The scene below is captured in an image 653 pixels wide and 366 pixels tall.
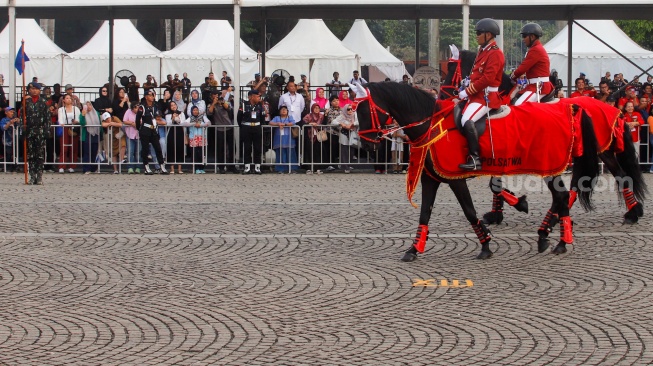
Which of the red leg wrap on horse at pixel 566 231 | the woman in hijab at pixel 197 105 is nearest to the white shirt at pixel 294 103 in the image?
the woman in hijab at pixel 197 105

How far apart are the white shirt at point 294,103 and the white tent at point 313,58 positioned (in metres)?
14.2

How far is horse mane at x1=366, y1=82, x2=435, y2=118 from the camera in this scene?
1129cm

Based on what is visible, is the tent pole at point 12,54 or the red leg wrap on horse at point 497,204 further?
the tent pole at point 12,54

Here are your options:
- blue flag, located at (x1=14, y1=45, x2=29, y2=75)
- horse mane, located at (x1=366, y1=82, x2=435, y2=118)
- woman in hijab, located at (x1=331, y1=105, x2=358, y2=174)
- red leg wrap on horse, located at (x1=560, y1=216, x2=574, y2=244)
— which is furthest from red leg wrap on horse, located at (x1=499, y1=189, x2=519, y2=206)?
blue flag, located at (x1=14, y1=45, x2=29, y2=75)

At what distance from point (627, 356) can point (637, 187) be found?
7.29 m

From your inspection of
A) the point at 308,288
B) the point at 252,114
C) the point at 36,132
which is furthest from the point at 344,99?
the point at 308,288

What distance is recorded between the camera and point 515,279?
1023 centimetres

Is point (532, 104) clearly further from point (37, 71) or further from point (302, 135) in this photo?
point (37, 71)

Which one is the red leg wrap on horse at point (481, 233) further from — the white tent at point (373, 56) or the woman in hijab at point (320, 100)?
the white tent at point (373, 56)

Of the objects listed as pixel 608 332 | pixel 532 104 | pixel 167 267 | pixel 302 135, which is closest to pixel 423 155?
pixel 532 104

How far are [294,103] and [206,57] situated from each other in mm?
16273

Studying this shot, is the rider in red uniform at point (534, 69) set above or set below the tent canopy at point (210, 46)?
below

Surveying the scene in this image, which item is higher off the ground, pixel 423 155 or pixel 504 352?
pixel 423 155

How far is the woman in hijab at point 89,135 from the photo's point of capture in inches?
931
